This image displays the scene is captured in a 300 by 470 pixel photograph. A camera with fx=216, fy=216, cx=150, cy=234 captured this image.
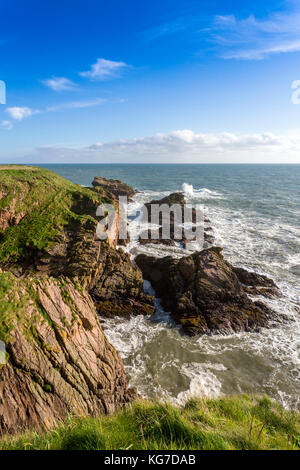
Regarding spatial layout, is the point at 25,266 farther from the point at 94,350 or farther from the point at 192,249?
the point at 192,249

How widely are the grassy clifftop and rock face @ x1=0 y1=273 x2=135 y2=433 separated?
864 cm

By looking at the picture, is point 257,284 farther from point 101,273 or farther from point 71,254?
point 71,254

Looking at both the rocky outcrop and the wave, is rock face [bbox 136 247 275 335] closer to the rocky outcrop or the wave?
the rocky outcrop

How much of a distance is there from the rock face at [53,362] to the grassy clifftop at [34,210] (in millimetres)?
8644

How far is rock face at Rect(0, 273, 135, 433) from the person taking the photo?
20.0 feet

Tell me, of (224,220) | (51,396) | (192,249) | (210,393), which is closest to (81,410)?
(51,396)

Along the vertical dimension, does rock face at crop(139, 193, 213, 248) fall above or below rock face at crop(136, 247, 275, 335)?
above

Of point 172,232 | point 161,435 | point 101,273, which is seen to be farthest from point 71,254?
point 172,232

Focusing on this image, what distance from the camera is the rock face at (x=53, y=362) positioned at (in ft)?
20.0

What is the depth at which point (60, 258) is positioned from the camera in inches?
618

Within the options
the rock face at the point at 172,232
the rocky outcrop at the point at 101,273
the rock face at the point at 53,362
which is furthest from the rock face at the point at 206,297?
the rock face at the point at 172,232

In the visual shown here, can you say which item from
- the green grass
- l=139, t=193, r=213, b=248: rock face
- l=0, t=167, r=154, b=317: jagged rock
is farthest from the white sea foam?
l=139, t=193, r=213, b=248: rock face

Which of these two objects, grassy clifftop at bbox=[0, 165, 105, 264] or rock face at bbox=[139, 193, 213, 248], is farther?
rock face at bbox=[139, 193, 213, 248]

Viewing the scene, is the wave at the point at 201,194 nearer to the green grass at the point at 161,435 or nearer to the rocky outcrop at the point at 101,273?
the rocky outcrop at the point at 101,273
